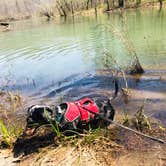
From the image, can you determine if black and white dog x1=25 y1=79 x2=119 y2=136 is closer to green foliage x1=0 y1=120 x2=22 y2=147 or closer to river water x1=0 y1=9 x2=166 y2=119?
green foliage x1=0 y1=120 x2=22 y2=147

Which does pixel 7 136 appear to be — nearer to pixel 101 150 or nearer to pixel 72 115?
pixel 72 115

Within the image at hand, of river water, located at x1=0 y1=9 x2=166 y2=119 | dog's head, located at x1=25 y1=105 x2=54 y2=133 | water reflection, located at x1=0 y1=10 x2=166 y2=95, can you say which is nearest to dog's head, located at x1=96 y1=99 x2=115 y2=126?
dog's head, located at x1=25 y1=105 x2=54 y2=133

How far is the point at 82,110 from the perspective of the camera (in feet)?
16.8

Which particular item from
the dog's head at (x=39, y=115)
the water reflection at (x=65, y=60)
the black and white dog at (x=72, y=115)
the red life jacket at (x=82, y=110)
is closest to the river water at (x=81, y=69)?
the water reflection at (x=65, y=60)

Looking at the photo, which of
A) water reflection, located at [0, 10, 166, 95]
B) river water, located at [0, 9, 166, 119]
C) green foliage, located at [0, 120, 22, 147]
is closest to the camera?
green foliage, located at [0, 120, 22, 147]

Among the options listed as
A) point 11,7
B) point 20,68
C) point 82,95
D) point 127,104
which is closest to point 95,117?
point 127,104

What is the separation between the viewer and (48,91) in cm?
909

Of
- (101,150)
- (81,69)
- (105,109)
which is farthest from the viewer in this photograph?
(81,69)

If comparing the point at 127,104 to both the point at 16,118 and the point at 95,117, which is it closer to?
the point at 95,117

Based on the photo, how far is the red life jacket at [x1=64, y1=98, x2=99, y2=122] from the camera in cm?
500

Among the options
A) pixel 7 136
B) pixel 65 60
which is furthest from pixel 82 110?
pixel 65 60

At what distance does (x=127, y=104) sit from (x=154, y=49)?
22.2 ft

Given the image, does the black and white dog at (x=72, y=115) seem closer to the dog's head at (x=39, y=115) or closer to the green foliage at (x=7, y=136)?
the dog's head at (x=39, y=115)

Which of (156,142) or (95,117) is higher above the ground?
(95,117)
